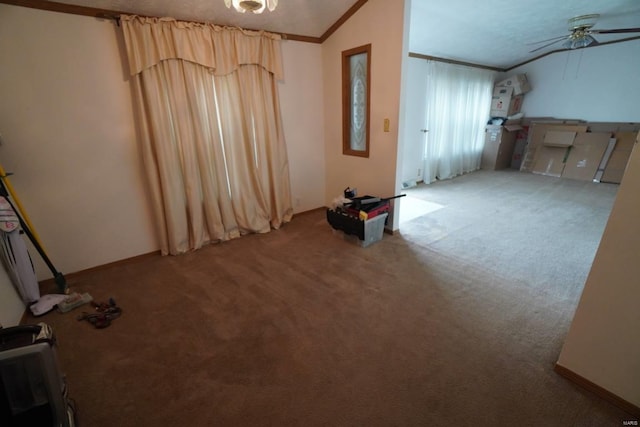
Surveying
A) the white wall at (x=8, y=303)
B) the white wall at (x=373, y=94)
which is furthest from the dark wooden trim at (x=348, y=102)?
the white wall at (x=8, y=303)

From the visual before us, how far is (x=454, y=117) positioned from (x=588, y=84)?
257 centimetres

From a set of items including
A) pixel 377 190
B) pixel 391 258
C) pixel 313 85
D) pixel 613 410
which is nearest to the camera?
pixel 613 410

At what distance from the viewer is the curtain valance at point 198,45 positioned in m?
2.34

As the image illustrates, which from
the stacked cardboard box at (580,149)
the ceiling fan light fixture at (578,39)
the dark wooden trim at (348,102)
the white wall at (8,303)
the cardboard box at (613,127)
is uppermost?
the ceiling fan light fixture at (578,39)

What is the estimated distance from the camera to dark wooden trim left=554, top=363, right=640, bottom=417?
129 cm

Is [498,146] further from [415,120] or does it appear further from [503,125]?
[415,120]

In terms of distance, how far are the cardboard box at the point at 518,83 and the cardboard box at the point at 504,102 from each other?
80 millimetres

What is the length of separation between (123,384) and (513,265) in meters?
3.09

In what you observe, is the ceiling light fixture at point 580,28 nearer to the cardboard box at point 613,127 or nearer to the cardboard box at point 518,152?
the cardboard box at point 613,127

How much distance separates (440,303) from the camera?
2064 mm

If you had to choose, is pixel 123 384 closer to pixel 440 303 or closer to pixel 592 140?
pixel 440 303

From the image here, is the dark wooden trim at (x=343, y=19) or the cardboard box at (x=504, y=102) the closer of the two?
the dark wooden trim at (x=343, y=19)

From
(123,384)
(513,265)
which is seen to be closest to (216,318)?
(123,384)

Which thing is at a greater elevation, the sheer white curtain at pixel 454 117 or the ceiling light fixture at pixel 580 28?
the ceiling light fixture at pixel 580 28
